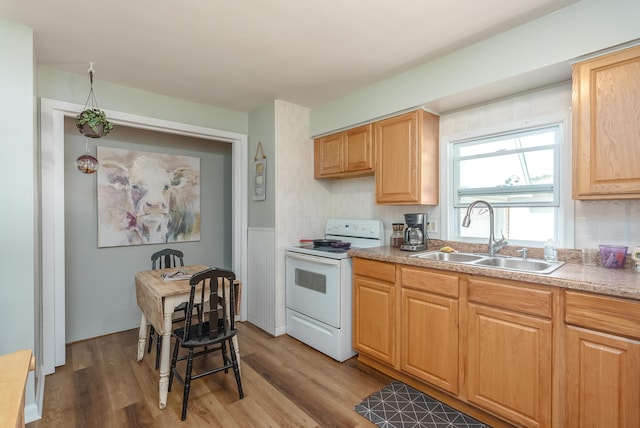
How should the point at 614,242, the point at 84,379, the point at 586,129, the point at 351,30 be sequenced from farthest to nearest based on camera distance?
1. the point at 84,379
2. the point at 351,30
3. the point at 614,242
4. the point at 586,129

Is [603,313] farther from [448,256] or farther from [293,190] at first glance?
[293,190]

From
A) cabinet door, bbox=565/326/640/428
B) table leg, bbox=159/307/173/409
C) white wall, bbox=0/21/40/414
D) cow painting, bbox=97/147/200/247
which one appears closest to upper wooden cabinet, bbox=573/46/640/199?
cabinet door, bbox=565/326/640/428

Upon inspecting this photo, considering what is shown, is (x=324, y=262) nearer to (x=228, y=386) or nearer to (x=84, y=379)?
(x=228, y=386)

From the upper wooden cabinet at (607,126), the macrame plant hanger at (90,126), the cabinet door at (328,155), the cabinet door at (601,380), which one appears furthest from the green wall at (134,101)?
the cabinet door at (601,380)

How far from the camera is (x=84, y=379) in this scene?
239 centimetres

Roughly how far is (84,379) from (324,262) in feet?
6.83

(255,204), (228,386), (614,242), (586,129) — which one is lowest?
(228,386)

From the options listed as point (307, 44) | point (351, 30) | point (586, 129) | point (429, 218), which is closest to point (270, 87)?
point (307, 44)

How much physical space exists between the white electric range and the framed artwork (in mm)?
693

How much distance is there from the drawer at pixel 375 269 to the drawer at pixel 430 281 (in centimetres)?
10

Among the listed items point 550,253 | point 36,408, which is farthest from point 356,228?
point 36,408

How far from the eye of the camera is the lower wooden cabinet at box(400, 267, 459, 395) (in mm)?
1977

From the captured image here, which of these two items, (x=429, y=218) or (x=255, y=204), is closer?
(x=429, y=218)

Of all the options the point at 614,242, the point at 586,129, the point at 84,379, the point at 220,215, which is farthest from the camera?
the point at 220,215
